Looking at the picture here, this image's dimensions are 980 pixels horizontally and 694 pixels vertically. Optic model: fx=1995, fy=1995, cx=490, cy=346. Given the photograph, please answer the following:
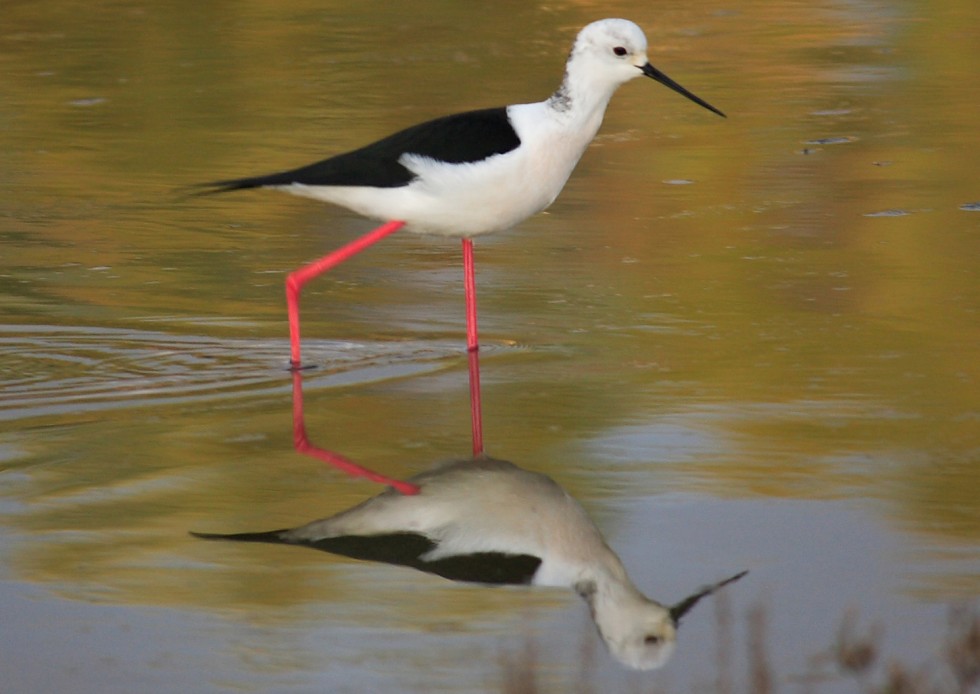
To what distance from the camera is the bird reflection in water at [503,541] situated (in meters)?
4.32

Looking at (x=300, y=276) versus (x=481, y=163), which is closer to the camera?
(x=481, y=163)

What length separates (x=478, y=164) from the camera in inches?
256

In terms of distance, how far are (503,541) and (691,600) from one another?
0.55 m

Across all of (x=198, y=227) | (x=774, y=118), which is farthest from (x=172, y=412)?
(x=774, y=118)

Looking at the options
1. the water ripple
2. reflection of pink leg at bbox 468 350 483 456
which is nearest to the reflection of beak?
reflection of pink leg at bbox 468 350 483 456

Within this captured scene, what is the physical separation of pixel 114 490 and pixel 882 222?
448cm

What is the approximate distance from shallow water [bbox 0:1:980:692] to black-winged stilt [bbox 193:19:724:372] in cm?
48

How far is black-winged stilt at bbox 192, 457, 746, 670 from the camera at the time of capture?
432cm

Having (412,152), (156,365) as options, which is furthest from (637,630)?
(156,365)

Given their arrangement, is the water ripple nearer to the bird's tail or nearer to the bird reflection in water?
the bird reflection in water

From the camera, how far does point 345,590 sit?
450cm

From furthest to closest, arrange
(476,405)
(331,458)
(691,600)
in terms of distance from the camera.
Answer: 1. (476,405)
2. (331,458)
3. (691,600)

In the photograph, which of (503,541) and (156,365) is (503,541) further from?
(156,365)

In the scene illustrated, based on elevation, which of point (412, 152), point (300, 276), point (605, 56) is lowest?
point (300, 276)
